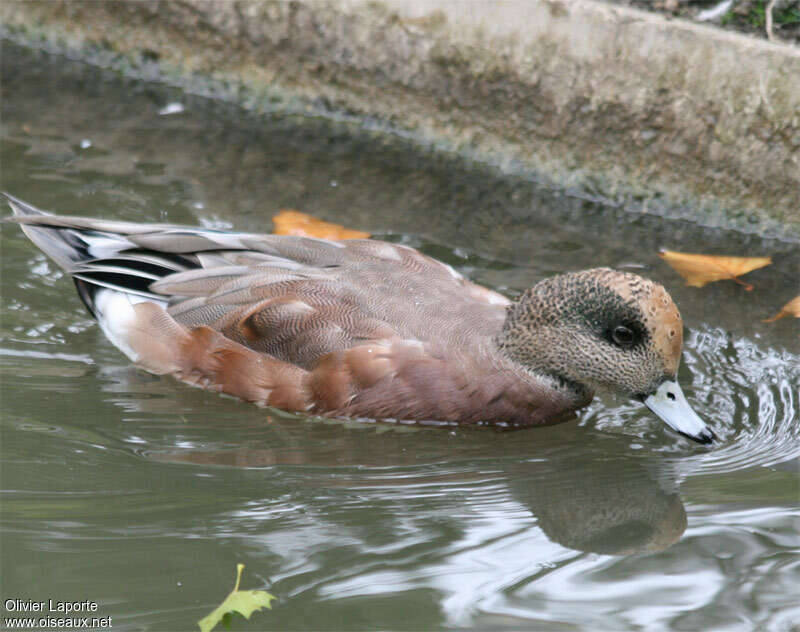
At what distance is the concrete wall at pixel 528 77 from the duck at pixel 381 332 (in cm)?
156

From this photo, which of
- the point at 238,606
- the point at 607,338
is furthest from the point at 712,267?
the point at 238,606

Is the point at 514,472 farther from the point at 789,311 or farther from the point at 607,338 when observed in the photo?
the point at 789,311

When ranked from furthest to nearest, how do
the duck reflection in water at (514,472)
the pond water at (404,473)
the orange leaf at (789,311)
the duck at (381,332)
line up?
the orange leaf at (789,311), the duck at (381,332), the duck reflection in water at (514,472), the pond water at (404,473)

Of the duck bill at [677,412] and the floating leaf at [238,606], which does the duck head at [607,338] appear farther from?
the floating leaf at [238,606]

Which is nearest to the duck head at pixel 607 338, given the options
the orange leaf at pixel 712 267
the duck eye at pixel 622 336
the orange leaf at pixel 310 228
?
the duck eye at pixel 622 336

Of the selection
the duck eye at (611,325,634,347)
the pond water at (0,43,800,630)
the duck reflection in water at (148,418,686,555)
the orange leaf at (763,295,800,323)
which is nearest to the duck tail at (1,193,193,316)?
the pond water at (0,43,800,630)

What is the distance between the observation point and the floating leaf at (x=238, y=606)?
2426mm

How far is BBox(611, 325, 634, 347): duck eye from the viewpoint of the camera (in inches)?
131

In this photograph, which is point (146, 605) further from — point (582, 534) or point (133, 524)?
point (582, 534)

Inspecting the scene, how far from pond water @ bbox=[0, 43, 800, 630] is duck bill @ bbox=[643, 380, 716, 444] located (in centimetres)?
9

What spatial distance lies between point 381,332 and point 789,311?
1.77 metres

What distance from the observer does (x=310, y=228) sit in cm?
468

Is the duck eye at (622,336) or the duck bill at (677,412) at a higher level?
the duck eye at (622,336)

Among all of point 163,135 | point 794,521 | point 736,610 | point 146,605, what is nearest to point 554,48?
point 163,135
